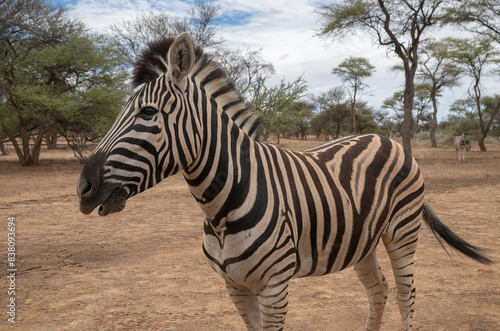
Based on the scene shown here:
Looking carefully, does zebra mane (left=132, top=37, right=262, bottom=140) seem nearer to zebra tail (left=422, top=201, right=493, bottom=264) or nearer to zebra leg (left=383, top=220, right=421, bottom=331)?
zebra leg (left=383, top=220, right=421, bottom=331)

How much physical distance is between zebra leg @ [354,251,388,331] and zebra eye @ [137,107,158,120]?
2.00m

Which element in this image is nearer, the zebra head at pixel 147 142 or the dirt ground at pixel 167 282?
the zebra head at pixel 147 142

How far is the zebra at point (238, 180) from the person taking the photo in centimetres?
170

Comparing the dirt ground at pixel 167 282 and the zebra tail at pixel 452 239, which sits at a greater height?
the zebra tail at pixel 452 239

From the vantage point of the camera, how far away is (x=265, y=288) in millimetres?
1909

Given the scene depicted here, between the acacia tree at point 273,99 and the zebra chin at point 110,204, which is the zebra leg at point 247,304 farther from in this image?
the acacia tree at point 273,99

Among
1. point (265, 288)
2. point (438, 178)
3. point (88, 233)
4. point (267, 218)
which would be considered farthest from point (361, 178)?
point (438, 178)

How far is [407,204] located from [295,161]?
983 mm

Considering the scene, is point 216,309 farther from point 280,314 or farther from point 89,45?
point 89,45

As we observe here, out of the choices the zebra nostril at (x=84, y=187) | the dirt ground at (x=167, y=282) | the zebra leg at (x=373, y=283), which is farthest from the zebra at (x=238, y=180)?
the dirt ground at (x=167, y=282)

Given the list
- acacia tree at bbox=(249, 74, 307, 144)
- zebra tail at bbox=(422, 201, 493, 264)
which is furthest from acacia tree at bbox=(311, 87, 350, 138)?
zebra tail at bbox=(422, 201, 493, 264)

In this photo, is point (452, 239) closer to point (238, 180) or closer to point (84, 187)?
point (238, 180)

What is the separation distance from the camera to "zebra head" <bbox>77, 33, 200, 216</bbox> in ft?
5.29

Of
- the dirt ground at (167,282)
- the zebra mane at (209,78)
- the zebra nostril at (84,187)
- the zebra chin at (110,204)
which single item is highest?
the zebra mane at (209,78)
